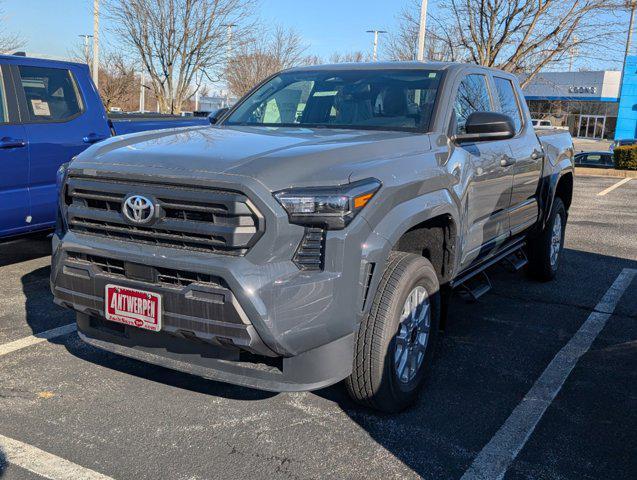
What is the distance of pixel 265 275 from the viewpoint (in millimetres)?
2854

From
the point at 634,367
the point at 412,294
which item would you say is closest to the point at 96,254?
the point at 412,294

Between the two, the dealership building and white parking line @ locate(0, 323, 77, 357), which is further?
the dealership building

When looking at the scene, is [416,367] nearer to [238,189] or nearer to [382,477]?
[382,477]

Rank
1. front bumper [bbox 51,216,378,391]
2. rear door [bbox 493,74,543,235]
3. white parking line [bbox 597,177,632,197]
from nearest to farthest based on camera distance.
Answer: front bumper [bbox 51,216,378,391], rear door [bbox 493,74,543,235], white parking line [bbox 597,177,632,197]

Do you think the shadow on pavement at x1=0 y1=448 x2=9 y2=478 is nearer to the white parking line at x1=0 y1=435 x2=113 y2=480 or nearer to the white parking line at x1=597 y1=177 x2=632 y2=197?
the white parking line at x1=0 y1=435 x2=113 y2=480

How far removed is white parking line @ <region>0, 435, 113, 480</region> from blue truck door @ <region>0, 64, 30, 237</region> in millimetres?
2961

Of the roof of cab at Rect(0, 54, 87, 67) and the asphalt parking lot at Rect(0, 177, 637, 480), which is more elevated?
the roof of cab at Rect(0, 54, 87, 67)

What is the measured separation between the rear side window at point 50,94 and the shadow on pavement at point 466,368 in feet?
4.90

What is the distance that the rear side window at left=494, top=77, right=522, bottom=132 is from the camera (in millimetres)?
5441

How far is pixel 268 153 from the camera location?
3168 mm

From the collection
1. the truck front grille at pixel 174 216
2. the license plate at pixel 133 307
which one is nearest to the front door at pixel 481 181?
the truck front grille at pixel 174 216

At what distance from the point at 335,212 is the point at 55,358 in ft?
7.71

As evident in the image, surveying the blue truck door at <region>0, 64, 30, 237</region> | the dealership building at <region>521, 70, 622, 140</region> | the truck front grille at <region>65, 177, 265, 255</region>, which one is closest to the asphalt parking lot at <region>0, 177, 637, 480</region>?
the blue truck door at <region>0, 64, 30, 237</region>

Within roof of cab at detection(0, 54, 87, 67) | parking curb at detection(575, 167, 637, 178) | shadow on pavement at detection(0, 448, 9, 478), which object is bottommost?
shadow on pavement at detection(0, 448, 9, 478)
